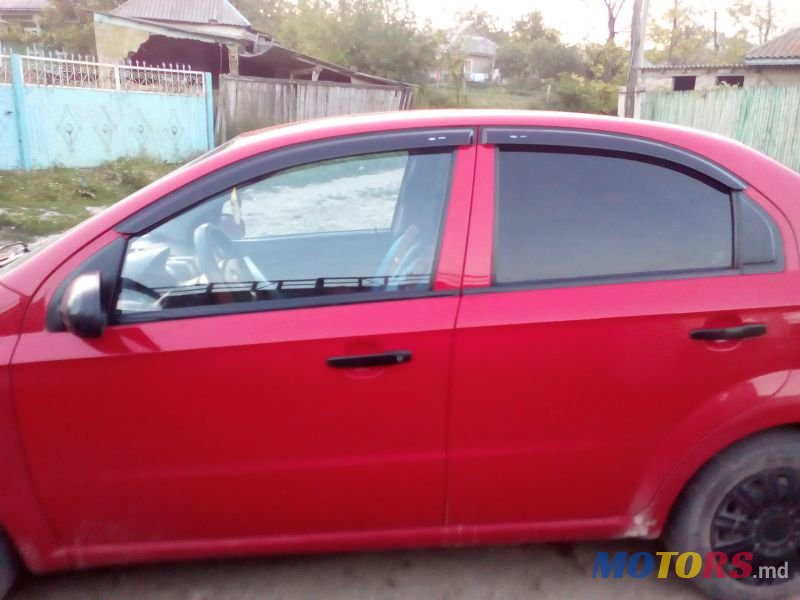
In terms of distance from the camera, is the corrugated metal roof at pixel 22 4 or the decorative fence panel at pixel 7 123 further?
the corrugated metal roof at pixel 22 4

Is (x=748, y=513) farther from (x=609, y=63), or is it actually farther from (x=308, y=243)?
(x=609, y=63)

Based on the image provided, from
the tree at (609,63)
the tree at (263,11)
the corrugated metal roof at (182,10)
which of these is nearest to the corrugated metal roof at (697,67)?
the corrugated metal roof at (182,10)

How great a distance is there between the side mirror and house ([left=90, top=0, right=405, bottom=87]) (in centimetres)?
1889

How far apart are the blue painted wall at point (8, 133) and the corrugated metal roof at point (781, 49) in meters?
18.4

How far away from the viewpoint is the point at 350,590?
2.52m

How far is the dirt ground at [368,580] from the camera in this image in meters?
2.50

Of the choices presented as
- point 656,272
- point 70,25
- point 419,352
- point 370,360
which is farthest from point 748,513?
point 70,25

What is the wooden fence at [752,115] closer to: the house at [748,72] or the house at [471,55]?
the house at [748,72]

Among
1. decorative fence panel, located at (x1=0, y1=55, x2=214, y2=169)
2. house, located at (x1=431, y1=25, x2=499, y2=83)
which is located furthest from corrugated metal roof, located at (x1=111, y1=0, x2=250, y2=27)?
decorative fence panel, located at (x1=0, y1=55, x2=214, y2=169)

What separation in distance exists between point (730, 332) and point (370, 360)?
1153 mm

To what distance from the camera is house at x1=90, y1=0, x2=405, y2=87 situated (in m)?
19.2

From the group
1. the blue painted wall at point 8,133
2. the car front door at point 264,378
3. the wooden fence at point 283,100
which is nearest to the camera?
the car front door at point 264,378

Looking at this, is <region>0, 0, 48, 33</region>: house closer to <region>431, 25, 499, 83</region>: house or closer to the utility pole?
<region>431, 25, 499, 83</region>: house

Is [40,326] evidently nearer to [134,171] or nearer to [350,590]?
[350,590]
